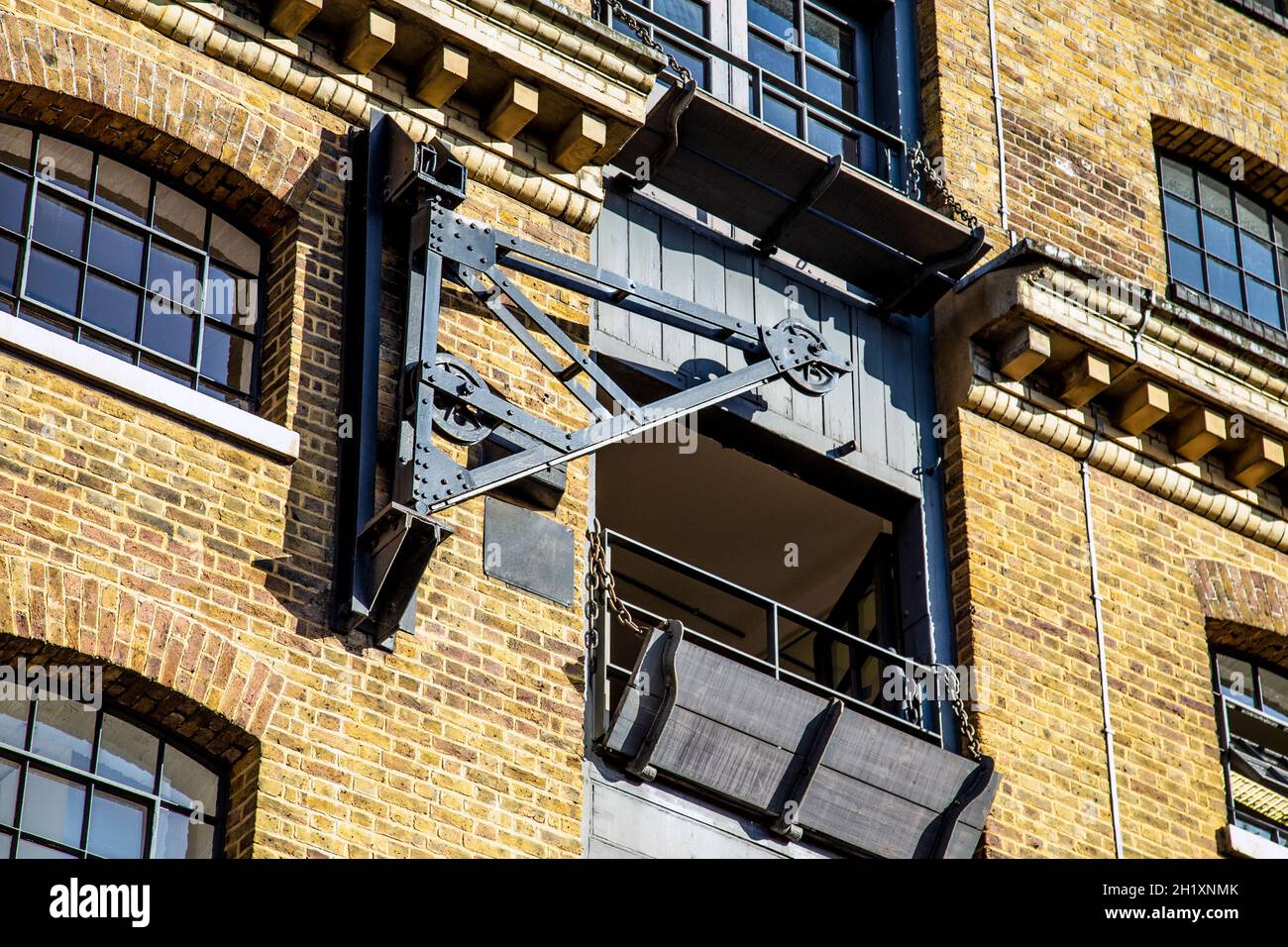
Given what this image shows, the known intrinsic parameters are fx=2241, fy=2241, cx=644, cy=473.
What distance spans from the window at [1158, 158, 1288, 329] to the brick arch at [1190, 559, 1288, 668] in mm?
2323

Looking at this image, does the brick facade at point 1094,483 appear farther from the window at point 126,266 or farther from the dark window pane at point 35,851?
the dark window pane at point 35,851

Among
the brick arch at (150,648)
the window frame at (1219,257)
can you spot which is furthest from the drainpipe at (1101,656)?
the brick arch at (150,648)

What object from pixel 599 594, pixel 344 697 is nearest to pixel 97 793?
pixel 344 697

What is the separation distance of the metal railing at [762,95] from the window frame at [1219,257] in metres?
2.21

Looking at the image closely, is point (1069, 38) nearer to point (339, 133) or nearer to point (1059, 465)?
point (1059, 465)

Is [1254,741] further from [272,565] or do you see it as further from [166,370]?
[166,370]

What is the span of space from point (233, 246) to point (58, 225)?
0.98m

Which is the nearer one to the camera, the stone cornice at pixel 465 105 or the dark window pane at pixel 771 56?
the stone cornice at pixel 465 105

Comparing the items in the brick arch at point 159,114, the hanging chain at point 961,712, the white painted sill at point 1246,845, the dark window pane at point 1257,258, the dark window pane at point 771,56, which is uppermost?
the dark window pane at point 771,56

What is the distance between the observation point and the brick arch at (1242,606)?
14.4 m

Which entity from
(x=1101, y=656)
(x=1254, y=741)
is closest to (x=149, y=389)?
(x=1101, y=656)

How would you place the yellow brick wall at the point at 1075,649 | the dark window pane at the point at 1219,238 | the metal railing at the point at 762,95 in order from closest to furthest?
the yellow brick wall at the point at 1075,649 → the metal railing at the point at 762,95 → the dark window pane at the point at 1219,238

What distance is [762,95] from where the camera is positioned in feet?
48.6

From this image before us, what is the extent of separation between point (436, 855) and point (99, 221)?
12.1ft
